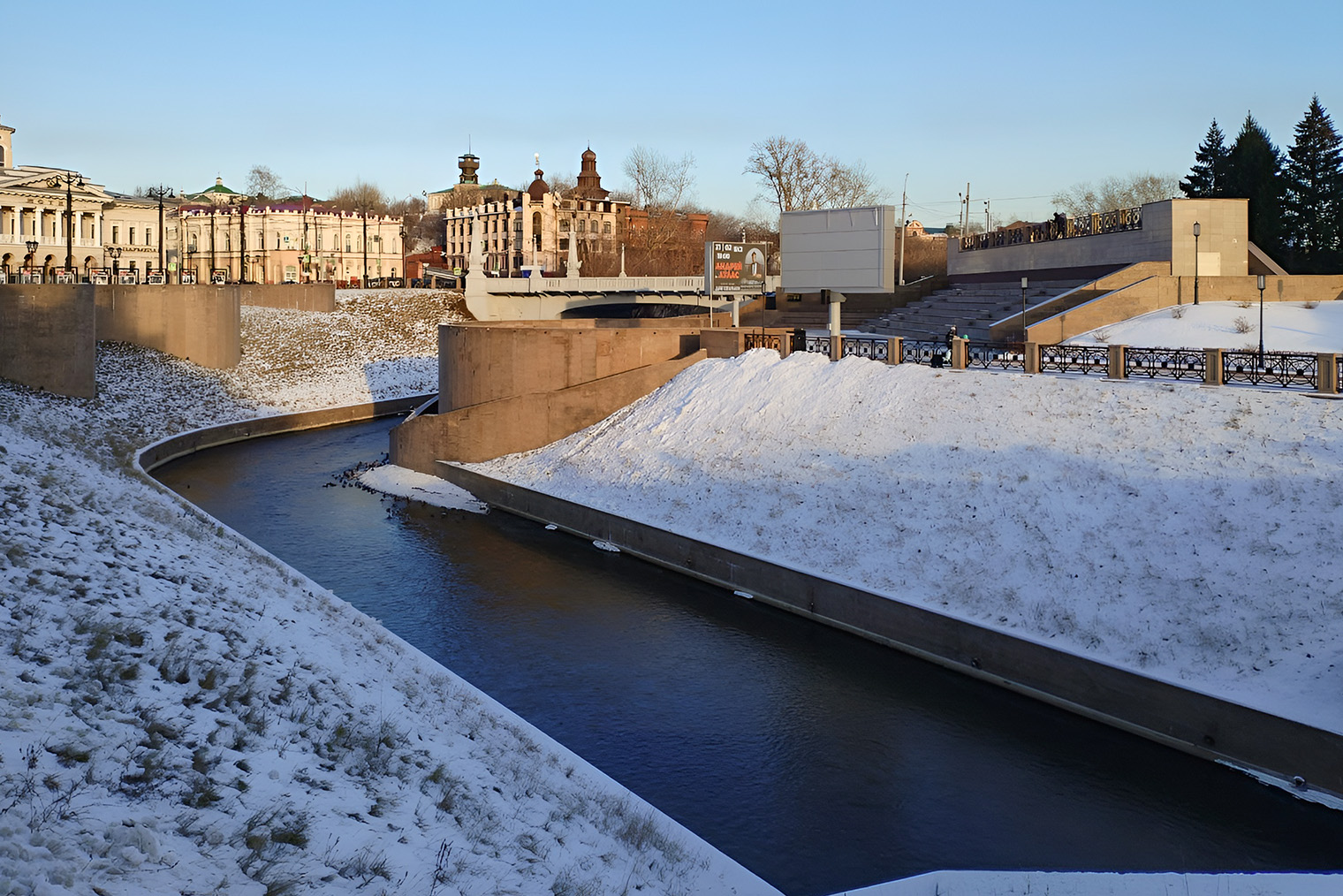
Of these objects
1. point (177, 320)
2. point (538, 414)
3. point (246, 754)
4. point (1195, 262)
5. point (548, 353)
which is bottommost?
point (246, 754)

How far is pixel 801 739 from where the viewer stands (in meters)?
16.3

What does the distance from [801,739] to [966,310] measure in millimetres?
28202

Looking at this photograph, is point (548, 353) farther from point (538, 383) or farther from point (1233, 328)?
point (1233, 328)

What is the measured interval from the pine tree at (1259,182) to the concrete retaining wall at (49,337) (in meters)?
49.2

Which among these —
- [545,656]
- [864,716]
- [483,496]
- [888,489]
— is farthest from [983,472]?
[483,496]

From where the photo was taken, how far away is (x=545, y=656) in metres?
19.7

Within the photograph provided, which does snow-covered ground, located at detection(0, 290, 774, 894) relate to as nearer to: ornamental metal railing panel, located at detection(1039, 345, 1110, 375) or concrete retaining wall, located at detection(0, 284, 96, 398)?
ornamental metal railing panel, located at detection(1039, 345, 1110, 375)

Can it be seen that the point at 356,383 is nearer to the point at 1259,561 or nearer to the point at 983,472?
the point at 983,472

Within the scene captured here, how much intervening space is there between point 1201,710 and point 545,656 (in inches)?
421

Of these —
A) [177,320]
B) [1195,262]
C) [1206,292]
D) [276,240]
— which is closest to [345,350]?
[177,320]

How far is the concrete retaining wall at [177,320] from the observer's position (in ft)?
167

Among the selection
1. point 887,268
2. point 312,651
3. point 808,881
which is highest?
point 887,268

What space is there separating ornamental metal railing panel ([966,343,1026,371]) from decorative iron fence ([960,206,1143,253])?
12.9 meters

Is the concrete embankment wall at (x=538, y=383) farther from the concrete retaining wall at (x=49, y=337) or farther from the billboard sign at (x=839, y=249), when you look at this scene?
the concrete retaining wall at (x=49, y=337)
